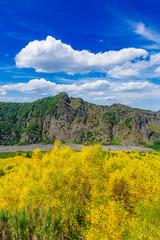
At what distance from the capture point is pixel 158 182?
32.1 meters

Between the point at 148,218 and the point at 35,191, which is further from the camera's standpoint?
the point at 35,191

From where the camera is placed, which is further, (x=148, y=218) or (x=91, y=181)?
(x=91, y=181)

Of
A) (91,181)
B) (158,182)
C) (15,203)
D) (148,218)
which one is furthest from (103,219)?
(15,203)

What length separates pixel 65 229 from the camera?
28.8 m

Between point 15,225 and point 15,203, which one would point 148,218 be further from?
point 15,203

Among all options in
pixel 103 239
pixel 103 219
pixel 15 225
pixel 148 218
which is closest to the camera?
pixel 103 239

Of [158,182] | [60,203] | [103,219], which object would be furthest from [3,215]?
[158,182]

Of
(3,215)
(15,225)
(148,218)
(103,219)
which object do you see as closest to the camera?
(148,218)

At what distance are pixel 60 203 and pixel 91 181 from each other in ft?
34.9

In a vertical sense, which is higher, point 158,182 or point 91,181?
point 158,182

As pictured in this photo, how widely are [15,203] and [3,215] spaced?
1482 centimetres

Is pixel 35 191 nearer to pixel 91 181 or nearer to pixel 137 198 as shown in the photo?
pixel 91 181

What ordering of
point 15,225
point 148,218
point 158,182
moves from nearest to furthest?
1. point 148,218
2. point 15,225
3. point 158,182

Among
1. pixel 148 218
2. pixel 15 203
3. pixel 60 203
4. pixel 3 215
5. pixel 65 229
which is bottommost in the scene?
pixel 15 203
